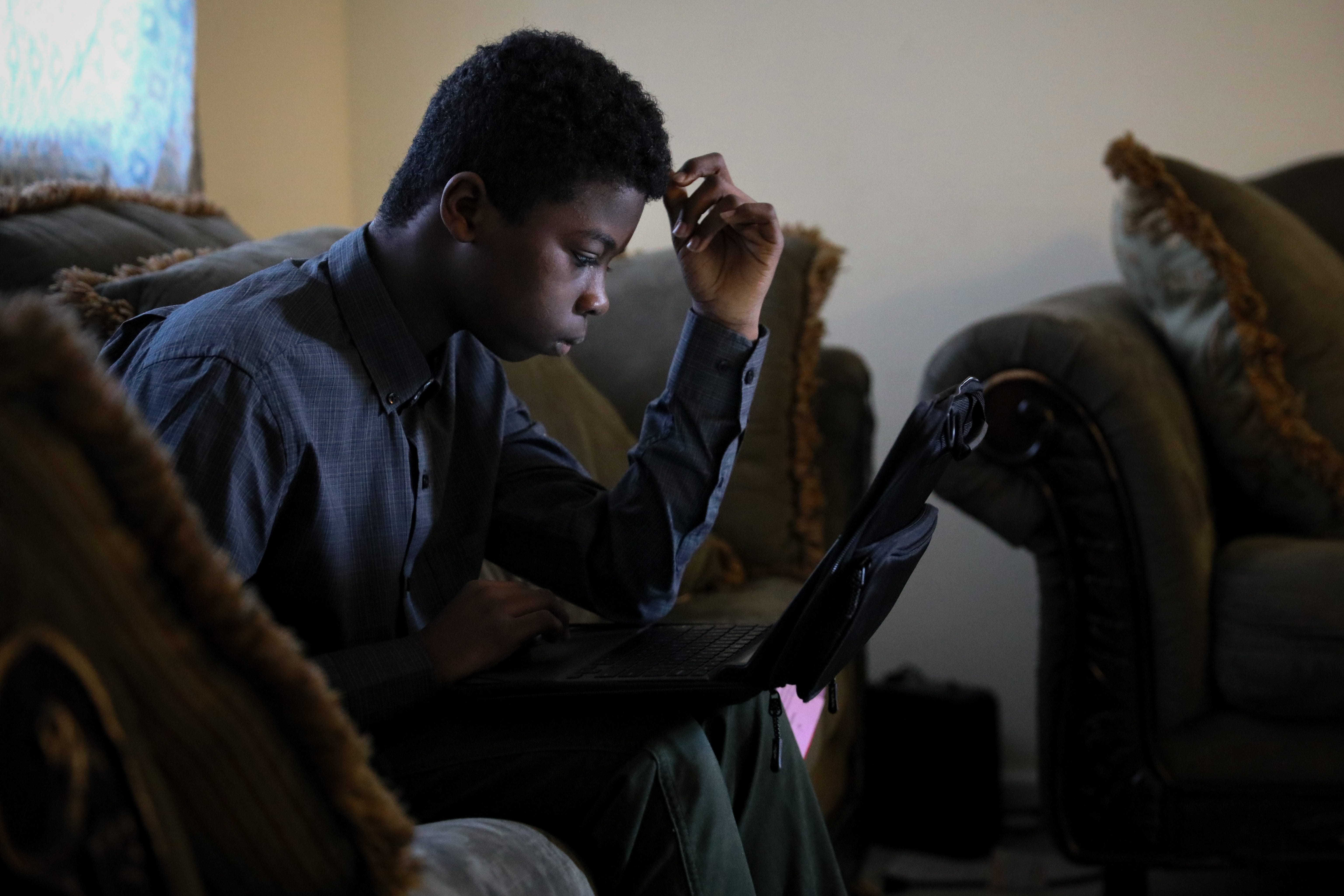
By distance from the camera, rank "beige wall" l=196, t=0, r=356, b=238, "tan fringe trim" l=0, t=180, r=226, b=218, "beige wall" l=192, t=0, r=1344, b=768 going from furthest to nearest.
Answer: "beige wall" l=192, t=0, r=1344, b=768 < "beige wall" l=196, t=0, r=356, b=238 < "tan fringe trim" l=0, t=180, r=226, b=218

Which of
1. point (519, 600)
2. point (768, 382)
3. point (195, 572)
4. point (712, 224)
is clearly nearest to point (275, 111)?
point (768, 382)

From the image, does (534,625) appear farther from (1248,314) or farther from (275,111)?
(275,111)

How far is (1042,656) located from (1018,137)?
1.01 meters

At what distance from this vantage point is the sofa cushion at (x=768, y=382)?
157 centimetres

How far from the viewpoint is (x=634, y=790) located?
670 millimetres

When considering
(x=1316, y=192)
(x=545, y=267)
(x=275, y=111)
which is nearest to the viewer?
(x=545, y=267)

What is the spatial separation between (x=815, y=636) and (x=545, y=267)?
37 cm

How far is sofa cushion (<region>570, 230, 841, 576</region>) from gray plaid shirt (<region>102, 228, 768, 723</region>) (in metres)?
0.47

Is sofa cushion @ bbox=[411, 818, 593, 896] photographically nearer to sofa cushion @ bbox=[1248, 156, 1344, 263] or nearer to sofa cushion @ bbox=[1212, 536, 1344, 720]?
sofa cushion @ bbox=[1212, 536, 1344, 720]

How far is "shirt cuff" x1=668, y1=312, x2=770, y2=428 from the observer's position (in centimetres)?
104

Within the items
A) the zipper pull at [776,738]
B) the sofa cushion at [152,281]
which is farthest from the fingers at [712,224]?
the zipper pull at [776,738]

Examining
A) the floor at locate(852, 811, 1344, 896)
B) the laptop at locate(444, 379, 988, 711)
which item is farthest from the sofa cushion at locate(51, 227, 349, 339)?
the floor at locate(852, 811, 1344, 896)

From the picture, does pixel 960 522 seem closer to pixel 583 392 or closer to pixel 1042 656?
pixel 1042 656

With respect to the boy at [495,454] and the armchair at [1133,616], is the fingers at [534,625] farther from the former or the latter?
the armchair at [1133,616]
